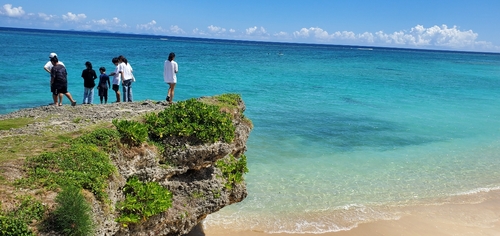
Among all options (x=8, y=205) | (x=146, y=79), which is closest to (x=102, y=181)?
(x=8, y=205)

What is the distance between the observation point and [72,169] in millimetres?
6512

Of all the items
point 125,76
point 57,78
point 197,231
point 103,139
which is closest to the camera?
point 103,139

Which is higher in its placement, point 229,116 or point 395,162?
point 229,116

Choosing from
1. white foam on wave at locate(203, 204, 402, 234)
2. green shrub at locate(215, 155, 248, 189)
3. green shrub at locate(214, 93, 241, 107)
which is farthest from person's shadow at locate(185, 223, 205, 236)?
green shrub at locate(214, 93, 241, 107)

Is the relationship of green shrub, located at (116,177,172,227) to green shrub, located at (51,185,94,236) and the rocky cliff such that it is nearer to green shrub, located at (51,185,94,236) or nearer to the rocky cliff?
the rocky cliff

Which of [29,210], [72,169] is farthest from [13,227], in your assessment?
[72,169]

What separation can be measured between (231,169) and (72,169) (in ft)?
12.9

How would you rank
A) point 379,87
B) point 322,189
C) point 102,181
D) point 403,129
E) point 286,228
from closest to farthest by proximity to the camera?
point 102,181 < point 286,228 < point 322,189 < point 403,129 < point 379,87

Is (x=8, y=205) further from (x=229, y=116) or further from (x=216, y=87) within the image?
(x=216, y=87)

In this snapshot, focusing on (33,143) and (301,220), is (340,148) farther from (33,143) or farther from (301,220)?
(33,143)

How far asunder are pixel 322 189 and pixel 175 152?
306 inches

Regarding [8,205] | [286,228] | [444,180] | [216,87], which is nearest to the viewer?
[8,205]

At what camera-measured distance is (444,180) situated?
1605 cm

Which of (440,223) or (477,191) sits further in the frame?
(477,191)
